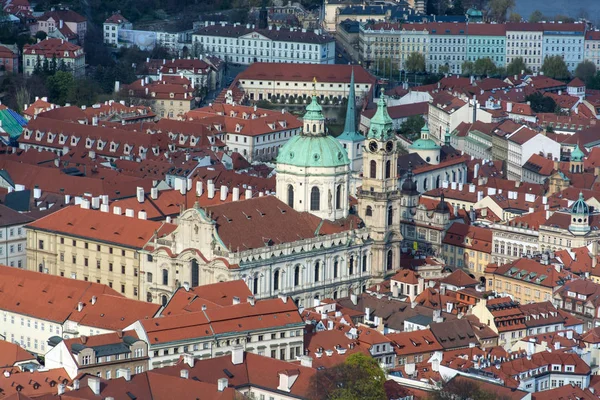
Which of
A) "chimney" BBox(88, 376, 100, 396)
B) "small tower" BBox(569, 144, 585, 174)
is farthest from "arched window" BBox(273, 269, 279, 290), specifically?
"small tower" BBox(569, 144, 585, 174)

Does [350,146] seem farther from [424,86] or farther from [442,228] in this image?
[424,86]

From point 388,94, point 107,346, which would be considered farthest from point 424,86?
point 107,346

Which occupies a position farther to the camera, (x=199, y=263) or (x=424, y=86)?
(x=424, y=86)

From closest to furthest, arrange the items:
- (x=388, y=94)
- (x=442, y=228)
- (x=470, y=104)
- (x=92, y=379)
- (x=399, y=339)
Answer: (x=92, y=379) → (x=399, y=339) → (x=442, y=228) → (x=470, y=104) → (x=388, y=94)

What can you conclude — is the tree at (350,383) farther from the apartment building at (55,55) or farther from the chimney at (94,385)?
the apartment building at (55,55)

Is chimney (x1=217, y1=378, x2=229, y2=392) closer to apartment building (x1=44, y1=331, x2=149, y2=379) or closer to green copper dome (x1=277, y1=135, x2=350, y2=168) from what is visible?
apartment building (x1=44, y1=331, x2=149, y2=379)
